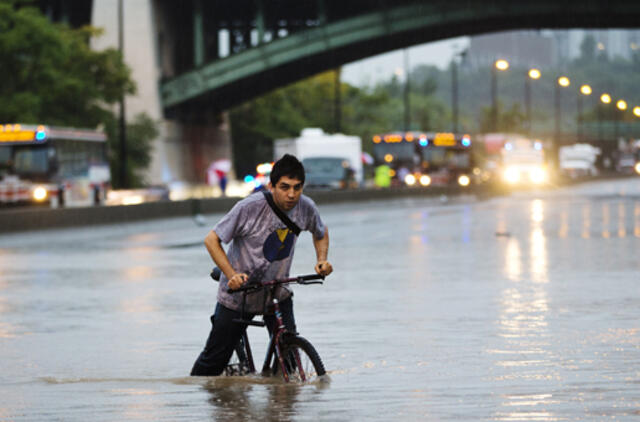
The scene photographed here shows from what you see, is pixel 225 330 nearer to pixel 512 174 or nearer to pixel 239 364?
pixel 239 364

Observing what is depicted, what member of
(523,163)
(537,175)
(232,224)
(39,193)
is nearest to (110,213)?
(39,193)

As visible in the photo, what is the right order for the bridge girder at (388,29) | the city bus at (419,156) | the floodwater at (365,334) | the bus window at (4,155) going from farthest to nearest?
the city bus at (419,156) < the bridge girder at (388,29) < the bus window at (4,155) < the floodwater at (365,334)

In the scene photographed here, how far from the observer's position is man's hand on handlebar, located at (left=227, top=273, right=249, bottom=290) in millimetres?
7930

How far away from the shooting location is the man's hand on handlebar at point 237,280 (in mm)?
7930

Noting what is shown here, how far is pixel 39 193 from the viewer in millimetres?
44594

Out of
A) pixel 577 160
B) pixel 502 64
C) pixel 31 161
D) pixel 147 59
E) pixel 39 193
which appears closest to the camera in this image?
pixel 39 193

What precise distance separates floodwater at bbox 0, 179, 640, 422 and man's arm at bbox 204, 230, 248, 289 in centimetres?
72

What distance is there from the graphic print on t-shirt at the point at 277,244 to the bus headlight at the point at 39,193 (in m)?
37.0

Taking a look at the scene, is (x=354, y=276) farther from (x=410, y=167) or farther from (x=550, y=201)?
(x=410, y=167)

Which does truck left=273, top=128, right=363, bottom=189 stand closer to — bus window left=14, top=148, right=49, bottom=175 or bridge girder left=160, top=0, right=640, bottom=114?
bridge girder left=160, top=0, right=640, bottom=114

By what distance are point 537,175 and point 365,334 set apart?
79.0 meters

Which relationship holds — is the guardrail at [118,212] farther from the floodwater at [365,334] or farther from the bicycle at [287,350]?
the bicycle at [287,350]

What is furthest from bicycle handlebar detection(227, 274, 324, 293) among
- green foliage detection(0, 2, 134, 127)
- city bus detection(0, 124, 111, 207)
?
green foliage detection(0, 2, 134, 127)

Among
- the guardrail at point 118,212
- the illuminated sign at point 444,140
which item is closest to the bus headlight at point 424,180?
the illuminated sign at point 444,140
